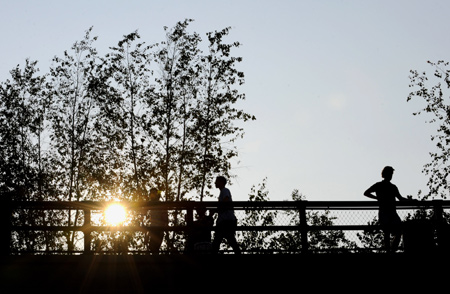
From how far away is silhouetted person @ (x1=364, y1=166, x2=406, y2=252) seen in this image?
44.9 feet

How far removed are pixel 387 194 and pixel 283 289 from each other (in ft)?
9.76

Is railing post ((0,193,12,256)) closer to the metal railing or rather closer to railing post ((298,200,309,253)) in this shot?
the metal railing

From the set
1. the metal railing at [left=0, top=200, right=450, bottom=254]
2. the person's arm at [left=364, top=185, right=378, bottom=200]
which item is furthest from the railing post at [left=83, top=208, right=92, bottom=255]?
the person's arm at [left=364, top=185, right=378, bottom=200]

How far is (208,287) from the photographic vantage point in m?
12.6

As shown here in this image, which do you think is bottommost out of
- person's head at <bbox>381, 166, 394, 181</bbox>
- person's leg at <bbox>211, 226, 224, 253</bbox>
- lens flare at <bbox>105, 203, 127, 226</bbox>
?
person's leg at <bbox>211, 226, 224, 253</bbox>

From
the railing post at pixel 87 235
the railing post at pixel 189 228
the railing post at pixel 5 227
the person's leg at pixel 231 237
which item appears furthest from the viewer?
the person's leg at pixel 231 237

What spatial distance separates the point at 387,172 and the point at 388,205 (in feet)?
2.25

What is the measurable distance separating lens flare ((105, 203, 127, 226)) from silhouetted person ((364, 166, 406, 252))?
4850mm

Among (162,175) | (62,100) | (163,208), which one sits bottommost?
(163,208)

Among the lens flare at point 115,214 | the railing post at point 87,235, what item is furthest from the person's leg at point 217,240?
the railing post at point 87,235

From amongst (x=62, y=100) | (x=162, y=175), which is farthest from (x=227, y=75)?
(x=62, y=100)

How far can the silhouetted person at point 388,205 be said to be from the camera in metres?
13.7

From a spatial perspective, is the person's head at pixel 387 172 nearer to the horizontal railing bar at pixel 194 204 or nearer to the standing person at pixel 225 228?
the horizontal railing bar at pixel 194 204

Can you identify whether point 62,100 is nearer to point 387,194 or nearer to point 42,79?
point 42,79
